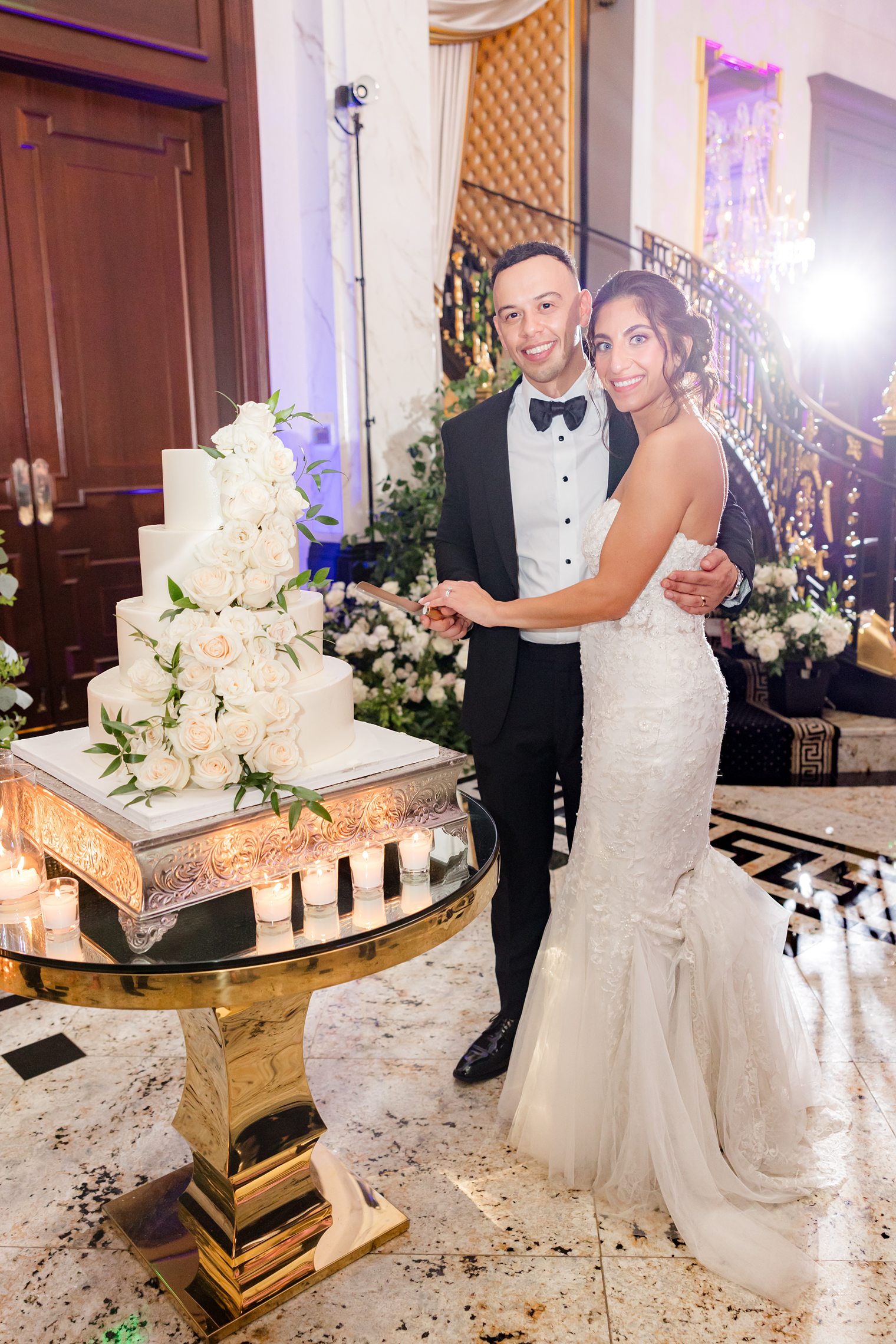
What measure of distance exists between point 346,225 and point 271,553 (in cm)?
392

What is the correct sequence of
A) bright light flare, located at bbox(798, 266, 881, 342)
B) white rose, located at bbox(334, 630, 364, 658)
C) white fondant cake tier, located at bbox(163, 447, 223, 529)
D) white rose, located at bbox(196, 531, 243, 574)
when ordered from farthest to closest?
bright light flare, located at bbox(798, 266, 881, 342), white rose, located at bbox(334, 630, 364, 658), white fondant cake tier, located at bbox(163, 447, 223, 529), white rose, located at bbox(196, 531, 243, 574)

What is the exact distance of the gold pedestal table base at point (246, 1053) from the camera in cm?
142

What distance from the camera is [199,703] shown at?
164cm

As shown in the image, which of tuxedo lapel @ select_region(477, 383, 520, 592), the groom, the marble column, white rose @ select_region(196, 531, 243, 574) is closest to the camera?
white rose @ select_region(196, 531, 243, 574)

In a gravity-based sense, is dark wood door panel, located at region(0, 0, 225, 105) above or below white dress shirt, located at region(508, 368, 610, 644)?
above

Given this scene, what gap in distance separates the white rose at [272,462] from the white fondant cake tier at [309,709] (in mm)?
379

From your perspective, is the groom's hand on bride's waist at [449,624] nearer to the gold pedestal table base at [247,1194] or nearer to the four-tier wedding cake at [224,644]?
the four-tier wedding cake at [224,644]

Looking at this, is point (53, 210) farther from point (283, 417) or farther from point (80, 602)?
point (283, 417)

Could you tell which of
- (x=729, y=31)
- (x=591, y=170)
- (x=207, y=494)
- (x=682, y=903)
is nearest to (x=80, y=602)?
(x=207, y=494)

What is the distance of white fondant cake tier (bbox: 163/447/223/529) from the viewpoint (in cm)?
185

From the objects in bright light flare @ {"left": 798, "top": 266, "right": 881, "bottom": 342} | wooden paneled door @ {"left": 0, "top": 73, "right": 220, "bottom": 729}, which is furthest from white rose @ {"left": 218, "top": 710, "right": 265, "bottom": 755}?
bright light flare @ {"left": 798, "top": 266, "right": 881, "bottom": 342}

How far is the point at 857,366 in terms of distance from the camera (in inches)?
424

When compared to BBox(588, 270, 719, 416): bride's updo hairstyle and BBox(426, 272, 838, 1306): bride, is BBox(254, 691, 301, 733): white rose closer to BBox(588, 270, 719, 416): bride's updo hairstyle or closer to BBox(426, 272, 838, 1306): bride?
BBox(426, 272, 838, 1306): bride

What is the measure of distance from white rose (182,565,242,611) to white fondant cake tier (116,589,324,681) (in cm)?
8
